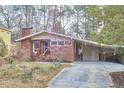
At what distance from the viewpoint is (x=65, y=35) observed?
11570 mm

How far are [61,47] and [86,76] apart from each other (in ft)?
1.75

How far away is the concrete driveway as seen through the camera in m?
11.5

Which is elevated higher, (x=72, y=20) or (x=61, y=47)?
(x=72, y=20)

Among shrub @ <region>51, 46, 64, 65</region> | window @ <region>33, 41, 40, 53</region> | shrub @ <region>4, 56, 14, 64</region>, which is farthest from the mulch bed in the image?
shrub @ <region>4, 56, 14, 64</region>

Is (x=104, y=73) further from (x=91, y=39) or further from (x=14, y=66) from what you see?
(x=14, y=66)

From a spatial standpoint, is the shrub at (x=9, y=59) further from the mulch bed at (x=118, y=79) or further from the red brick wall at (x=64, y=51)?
the mulch bed at (x=118, y=79)

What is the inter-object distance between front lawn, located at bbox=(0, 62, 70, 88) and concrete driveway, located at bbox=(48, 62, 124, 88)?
0.11m

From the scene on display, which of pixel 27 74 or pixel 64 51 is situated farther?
pixel 64 51

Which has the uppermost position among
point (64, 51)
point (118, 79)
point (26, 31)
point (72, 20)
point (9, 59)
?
point (72, 20)

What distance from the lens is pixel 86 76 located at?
11.6 meters

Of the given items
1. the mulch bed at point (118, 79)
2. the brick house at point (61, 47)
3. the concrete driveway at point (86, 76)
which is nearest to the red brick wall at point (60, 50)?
the brick house at point (61, 47)

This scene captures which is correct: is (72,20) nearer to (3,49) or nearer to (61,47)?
(61,47)

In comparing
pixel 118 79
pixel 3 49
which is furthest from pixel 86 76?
pixel 3 49
